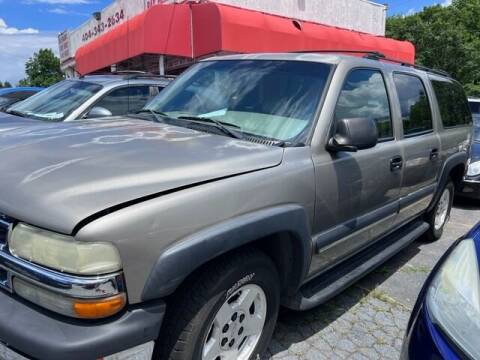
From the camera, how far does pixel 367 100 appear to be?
321cm

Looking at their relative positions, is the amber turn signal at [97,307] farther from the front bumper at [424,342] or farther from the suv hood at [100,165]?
the front bumper at [424,342]

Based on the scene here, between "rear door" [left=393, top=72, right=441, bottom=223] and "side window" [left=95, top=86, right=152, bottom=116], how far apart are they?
3268 mm

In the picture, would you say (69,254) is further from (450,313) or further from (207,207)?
(450,313)

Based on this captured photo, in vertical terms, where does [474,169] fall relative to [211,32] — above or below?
below

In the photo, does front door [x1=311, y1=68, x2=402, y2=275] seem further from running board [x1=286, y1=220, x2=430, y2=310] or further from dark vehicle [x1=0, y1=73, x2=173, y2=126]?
dark vehicle [x1=0, y1=73, x2=173, y2=126]

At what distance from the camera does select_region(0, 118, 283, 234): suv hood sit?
5.50 ft

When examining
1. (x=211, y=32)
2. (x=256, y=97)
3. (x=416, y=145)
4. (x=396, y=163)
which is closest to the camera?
(x=256, y=97)

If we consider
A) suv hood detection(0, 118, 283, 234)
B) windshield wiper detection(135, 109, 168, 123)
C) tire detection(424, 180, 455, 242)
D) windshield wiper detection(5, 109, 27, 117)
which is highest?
windshield wiper detection(5, 109, 27, 117)

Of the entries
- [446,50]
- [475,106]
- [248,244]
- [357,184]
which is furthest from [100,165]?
[446,50]

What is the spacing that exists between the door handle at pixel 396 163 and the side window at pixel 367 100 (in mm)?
179

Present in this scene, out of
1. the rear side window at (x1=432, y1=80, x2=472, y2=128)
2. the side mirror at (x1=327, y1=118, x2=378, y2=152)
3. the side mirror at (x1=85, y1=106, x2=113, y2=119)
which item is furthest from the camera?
the side mirror at (x1=85, y1=106, x2=113, y2=119)

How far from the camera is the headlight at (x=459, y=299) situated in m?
1.55

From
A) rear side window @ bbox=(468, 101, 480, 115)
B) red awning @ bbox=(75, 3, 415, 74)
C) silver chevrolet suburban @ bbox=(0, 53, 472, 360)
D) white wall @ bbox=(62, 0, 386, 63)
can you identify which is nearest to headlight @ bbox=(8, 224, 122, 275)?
silver chevrolet suburban @ bbox=(0, 53, 472, 360)

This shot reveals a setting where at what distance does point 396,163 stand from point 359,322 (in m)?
1.25
